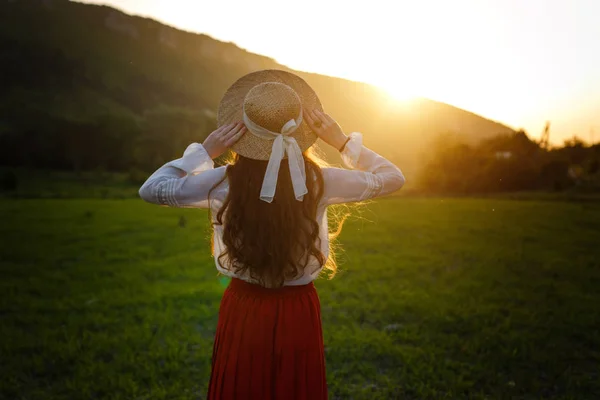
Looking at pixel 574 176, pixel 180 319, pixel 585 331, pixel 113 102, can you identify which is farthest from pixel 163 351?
pixel 113 102

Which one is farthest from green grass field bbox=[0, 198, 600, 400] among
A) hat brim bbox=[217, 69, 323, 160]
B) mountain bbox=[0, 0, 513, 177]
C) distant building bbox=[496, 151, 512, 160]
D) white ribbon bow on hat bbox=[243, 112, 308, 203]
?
distant building bbox=[496, 151, 512, 160]

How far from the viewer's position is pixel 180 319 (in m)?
5.11

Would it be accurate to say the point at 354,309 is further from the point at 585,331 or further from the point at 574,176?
the point at 574,176

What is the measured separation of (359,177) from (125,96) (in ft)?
171

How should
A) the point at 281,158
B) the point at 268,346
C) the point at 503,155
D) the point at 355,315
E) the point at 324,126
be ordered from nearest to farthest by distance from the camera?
the point at 281,158 → the point at 324,126 → the point at 268,346 → the point at 355,315 → the point at 503,155

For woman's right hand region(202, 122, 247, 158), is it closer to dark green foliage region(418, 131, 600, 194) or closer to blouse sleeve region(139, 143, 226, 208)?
blouse sleeve region(139, 143, 226, 208)

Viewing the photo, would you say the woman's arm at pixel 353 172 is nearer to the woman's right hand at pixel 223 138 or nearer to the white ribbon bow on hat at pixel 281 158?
the white ribbon bow on hat at pixel 281 158

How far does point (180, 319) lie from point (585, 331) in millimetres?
5074

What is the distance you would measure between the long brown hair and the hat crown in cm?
16

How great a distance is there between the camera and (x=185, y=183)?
5.22 ft

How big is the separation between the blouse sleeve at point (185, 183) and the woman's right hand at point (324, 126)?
1.36 feet

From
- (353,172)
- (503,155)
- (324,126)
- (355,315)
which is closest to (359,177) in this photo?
(353,172)

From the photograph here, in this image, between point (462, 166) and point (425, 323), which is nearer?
point (425, 323)

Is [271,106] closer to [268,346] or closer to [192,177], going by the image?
[192,177]
